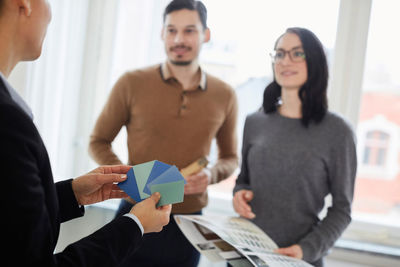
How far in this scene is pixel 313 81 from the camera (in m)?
1.24

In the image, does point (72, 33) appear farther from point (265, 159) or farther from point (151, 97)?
point (265, 159)

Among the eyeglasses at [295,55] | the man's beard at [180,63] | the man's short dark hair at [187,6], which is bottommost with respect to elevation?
the man's beard at [180,63]

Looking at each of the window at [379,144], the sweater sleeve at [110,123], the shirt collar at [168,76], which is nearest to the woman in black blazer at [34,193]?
the sweater sleeve at [110,123]

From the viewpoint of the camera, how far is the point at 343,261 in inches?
69.7

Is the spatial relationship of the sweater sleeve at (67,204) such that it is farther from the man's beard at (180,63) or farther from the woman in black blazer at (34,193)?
the man's beard at (180,63)

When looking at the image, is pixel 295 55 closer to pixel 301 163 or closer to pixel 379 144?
pixel 301 163

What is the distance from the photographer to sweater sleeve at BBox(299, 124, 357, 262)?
1.11 metres

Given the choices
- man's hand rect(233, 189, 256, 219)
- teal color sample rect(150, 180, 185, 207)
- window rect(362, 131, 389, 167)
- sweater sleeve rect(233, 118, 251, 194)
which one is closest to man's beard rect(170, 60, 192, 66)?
sweater sleeve rect(233, 118, 251, 194)

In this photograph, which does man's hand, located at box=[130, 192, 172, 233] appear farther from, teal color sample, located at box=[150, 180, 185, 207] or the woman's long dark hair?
the woman's long dark hair

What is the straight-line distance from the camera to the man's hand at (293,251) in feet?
3.46

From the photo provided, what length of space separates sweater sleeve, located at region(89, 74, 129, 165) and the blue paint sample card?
69 centimetres

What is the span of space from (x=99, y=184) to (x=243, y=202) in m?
0.60

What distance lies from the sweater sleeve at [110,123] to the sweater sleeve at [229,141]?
454mm

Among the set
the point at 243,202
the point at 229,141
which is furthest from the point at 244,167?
the point at 229,141
